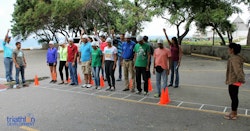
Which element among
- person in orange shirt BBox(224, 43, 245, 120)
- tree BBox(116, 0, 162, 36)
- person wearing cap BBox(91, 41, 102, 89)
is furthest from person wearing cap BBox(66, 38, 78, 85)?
tree BBox(116, 0, 162, 36)

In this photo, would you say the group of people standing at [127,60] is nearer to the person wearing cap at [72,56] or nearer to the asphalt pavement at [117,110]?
the person wearing cap at [72,56]

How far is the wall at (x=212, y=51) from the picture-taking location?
14734 mm

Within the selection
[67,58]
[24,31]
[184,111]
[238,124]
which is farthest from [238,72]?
[24,31]

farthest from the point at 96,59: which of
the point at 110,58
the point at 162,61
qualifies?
the point at 162,61

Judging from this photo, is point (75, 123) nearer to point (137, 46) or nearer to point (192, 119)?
point (192, 119)

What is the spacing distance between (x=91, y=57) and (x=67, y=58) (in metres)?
1.00

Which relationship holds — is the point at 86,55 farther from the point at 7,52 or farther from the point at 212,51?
the point at 212,51

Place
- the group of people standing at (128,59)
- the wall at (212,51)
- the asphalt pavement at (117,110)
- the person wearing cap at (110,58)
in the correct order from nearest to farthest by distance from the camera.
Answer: the asphalt pavement at (117,110) → the group of people standing at (128,59) → the person wearing cap at (110,58) → the wall at (212,51)

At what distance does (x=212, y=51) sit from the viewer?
1838 centimetres

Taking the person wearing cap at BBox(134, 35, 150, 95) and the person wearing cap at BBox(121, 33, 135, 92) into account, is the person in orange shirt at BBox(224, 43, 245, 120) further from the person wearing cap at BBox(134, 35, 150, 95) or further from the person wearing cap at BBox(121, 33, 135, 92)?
the person wearing cap at BBox(121, 33, 135, 92)

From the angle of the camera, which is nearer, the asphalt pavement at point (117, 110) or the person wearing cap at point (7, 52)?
the asphalt pavement at point (117, 110)

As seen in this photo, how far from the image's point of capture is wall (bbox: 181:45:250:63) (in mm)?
14734

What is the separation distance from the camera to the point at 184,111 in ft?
19.2

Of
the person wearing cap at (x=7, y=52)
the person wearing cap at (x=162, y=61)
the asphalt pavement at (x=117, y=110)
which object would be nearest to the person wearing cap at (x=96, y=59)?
the asphalt pavement at (x=117, y=110)
